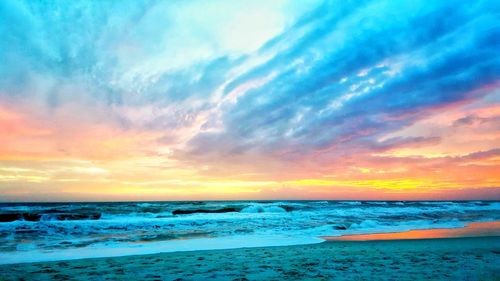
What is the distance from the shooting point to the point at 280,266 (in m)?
8.08

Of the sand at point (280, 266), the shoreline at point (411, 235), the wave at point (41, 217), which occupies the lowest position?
the shoreline at point (411, 235)

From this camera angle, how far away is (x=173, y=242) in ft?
44.3

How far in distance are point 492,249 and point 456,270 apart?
16.4ft

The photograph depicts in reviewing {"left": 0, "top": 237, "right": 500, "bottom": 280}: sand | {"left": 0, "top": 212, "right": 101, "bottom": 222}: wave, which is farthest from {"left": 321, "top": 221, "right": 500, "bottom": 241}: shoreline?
{"left": 0, "top": 212, "right": 101, "bottom": 222}: wave

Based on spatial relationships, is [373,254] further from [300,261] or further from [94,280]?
[94,280]

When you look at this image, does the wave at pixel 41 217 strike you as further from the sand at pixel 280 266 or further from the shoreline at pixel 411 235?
the sand at pixel 280 266

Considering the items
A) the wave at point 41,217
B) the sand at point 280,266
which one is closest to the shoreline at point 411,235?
the sand at point 280,266

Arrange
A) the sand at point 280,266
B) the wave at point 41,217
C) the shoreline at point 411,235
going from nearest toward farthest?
1. the sand at point 280,266
2. the shoreline at point 411,235
3. the wave at point 41,217

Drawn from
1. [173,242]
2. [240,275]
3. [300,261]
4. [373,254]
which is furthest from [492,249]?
[173,242]

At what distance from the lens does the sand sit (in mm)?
7090

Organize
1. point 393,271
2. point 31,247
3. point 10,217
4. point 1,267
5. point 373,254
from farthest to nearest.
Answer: point 10,217 → point 31,247 → point 373,254 → point 1,267 → point 393,271

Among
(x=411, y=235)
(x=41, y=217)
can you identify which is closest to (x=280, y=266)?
(x=411, y=235)

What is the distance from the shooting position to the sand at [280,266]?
279 inches

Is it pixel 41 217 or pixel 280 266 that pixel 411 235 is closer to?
pixel 280 266
